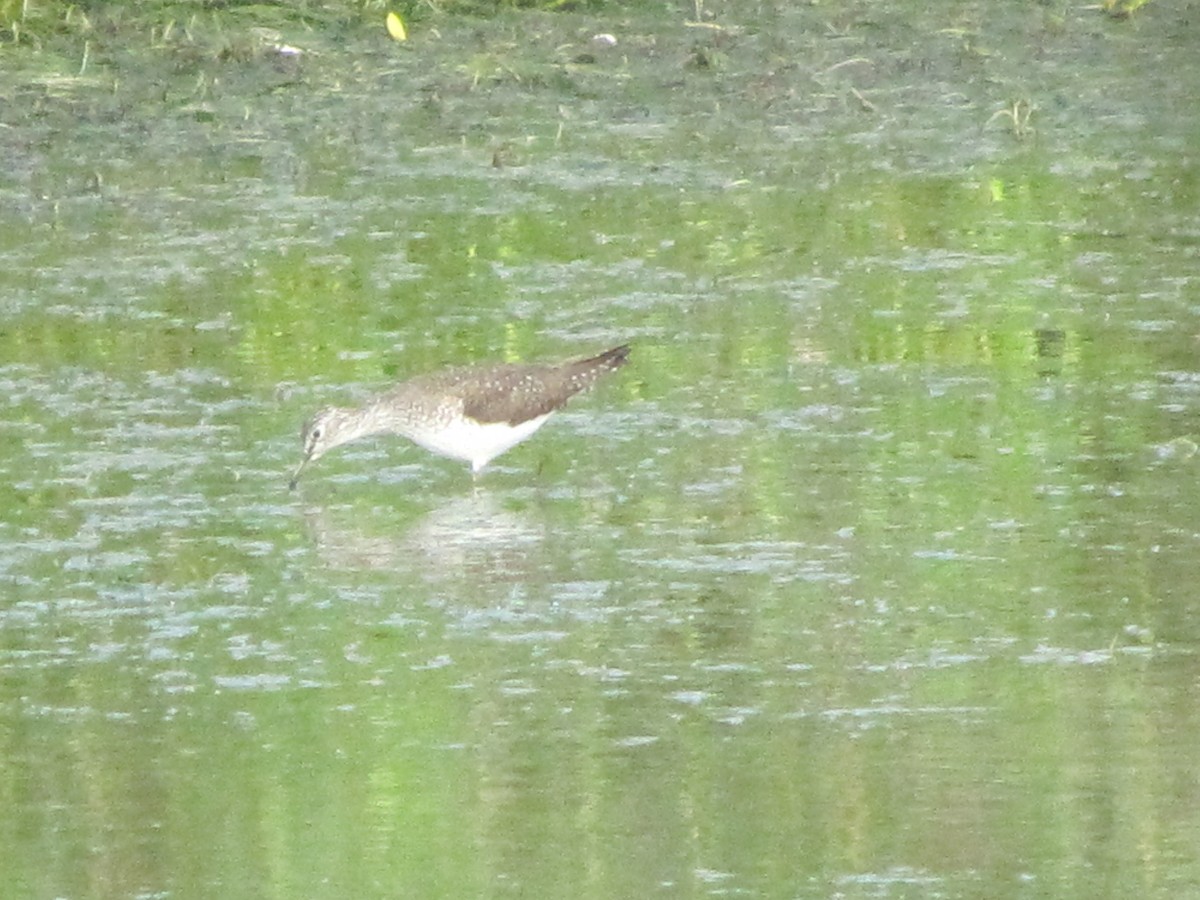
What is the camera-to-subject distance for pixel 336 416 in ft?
23.6

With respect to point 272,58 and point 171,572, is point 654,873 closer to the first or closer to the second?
point 171,572

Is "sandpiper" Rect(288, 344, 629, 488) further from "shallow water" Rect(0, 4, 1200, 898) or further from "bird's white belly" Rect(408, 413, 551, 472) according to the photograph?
"shallow water" Rect(0, 4, 1200, 898)

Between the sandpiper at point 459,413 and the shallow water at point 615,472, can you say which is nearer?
the shallow water at point 615,472

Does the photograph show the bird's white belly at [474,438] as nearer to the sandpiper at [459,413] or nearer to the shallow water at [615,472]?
the sandpiper at [459,413]

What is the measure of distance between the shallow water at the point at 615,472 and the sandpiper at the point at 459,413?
0.13 meters

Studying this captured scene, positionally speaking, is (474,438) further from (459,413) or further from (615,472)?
(615,472)

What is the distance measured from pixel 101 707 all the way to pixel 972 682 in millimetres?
1726

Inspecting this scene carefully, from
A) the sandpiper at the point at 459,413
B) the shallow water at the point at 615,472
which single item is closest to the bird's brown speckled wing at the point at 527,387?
the sandpiper at the point at 459,413

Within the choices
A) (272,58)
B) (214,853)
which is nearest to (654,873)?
(214,853)

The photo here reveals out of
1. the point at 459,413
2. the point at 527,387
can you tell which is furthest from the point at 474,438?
the point at 527,387

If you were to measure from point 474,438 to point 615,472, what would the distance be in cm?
37

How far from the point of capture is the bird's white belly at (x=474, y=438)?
718cm

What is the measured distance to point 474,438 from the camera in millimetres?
7199

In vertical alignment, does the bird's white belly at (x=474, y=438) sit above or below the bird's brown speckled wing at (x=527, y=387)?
below
